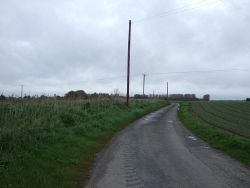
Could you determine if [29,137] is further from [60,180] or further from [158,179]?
[158,179]

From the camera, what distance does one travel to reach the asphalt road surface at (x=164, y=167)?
27.0 ft

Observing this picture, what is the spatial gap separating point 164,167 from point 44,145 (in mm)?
4100

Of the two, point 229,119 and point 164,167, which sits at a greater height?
point 229,119

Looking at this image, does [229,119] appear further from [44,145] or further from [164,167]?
[44,145]

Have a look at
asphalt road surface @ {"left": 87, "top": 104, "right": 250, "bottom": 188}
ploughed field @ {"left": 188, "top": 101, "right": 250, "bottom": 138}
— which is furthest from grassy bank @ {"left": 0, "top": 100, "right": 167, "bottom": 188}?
ploughed field @ {"left": 188, "top": 101, "right": 250, "bottom": 138}

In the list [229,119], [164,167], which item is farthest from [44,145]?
[229,119]

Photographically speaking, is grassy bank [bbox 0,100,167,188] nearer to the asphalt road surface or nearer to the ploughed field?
the asphalt road surface

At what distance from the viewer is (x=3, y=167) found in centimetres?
800

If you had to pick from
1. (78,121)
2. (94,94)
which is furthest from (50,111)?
(94,94)

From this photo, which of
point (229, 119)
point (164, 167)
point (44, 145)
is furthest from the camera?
point (229, 119)

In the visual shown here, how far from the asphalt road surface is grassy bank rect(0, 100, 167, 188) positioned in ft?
2.20

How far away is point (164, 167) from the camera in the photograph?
10047 millimetres

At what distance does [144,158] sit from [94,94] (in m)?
28.2

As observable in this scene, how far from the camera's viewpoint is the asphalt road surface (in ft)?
27.0
